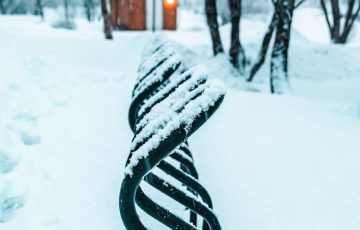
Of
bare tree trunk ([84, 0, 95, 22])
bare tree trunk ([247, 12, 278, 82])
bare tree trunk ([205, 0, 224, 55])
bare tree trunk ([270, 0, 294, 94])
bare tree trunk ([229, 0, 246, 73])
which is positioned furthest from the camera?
bare tree trunk ([84, 0, 95, 22])

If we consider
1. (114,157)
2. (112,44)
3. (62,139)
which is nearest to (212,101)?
(114,157)

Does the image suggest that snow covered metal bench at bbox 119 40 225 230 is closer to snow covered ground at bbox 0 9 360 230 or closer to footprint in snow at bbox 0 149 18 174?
snow covered ground at bbox 0 9 360 230

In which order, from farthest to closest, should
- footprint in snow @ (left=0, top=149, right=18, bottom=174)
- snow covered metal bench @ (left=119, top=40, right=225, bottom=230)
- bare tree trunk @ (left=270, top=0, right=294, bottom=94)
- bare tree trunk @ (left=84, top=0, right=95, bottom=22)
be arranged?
1. bare tree trunk @ (left=84, top=0, right=95, bottom=22)
2. bare tree trunk @ (left=270, top=0, right=294, bottom=94)
3. footprint in snow @ (left=0, top=149, right=18, bottom=174)
4. snow covered metal bench @ (left=119, top=40, right=225, bottom=230)

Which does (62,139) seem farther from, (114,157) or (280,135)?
(280,135)

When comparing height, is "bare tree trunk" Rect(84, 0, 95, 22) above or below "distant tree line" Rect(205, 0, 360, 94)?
below

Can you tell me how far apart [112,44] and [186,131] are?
11028 mm

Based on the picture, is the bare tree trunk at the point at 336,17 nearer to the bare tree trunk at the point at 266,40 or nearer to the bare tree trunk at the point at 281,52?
the bare tree trunk at the point at 266,40

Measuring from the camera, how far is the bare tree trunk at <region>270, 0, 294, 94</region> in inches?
265

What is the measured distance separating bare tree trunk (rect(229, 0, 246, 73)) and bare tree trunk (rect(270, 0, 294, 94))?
2273mm

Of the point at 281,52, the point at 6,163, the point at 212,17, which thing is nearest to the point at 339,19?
the point at 212,17

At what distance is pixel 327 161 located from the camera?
2.69 metres

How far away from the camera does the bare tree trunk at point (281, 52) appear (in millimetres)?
6732

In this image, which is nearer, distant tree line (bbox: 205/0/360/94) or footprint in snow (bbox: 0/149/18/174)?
footprint in snow (bbox: 0/149/18/174)

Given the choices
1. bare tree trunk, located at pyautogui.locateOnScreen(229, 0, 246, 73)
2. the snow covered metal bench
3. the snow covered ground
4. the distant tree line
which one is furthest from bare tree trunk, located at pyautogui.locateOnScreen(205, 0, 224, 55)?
the snow covered metal bench
